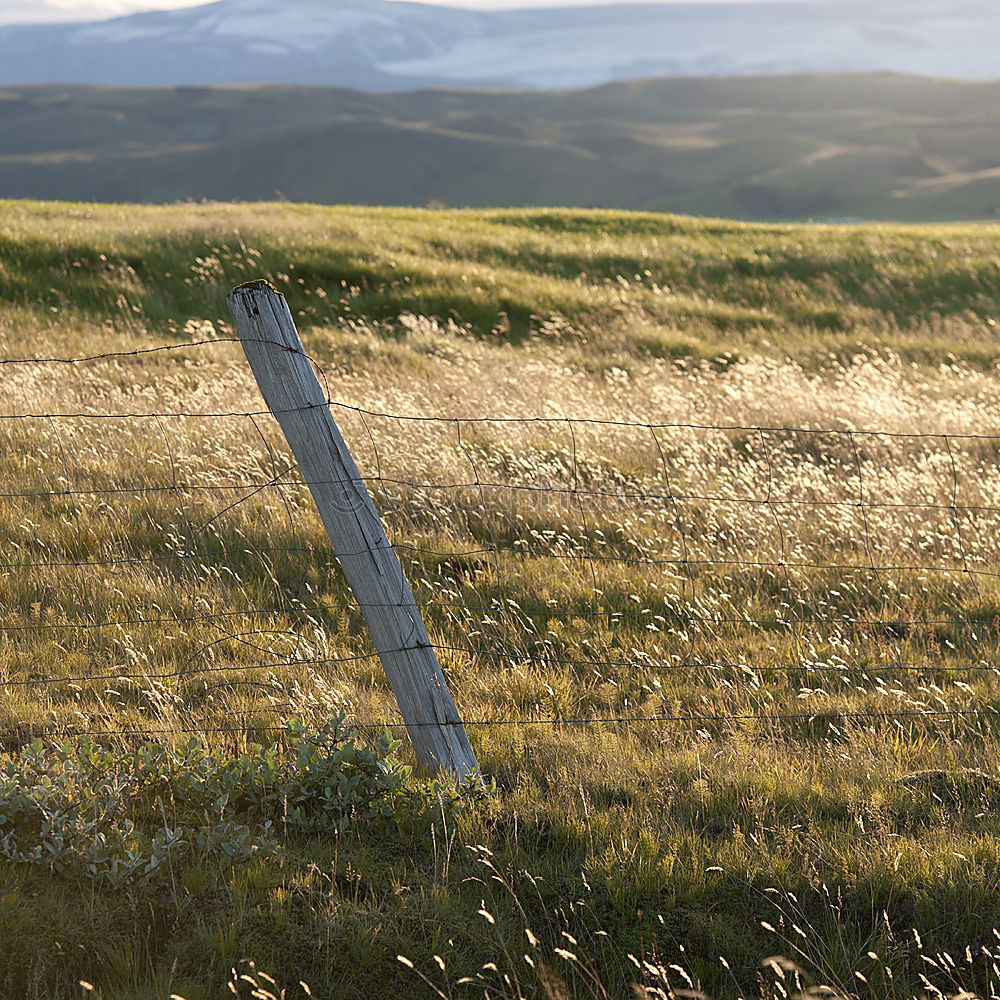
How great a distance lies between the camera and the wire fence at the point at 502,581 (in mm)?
4395

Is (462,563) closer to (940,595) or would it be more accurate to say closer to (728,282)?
(940,595)

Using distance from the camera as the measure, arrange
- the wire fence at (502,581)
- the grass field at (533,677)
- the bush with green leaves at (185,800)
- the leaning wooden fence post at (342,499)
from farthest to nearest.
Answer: the wire fence at (502,581), the leaning wooden fence post at (342,499), the bush with green leaves at (185,800), the grass field at (533,677)

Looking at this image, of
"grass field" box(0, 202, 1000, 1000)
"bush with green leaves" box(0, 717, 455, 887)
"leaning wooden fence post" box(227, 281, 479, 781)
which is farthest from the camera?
"leaning wooden fence post" box(227, 281, 479, 781)

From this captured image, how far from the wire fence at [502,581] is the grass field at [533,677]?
3 cm

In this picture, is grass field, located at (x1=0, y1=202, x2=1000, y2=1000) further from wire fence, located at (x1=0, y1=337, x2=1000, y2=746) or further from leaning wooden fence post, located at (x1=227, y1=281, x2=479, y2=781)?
leaning wooden fence post, located at (x1=227, y1=281, x2=479, y2=781)

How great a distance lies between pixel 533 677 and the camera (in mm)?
4586

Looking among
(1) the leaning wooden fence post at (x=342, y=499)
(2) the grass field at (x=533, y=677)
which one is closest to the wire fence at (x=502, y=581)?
(2) the grass field at (x=533, y=677)

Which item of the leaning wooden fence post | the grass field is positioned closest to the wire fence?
the grass field

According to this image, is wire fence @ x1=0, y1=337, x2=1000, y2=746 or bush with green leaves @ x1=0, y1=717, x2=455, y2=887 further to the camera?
wire fence @ x1=0, y1=337, x2=1000, y2=746

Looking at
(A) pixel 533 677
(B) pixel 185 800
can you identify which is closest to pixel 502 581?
(A) pixel 533 677

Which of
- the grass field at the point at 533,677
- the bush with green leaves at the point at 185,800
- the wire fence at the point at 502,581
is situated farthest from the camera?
the wire fence at the point at 502,581

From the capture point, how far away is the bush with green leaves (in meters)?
3.08

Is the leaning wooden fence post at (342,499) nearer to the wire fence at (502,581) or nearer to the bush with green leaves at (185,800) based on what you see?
the bush with green leaves at (185,800)

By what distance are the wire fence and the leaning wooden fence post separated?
409mm
